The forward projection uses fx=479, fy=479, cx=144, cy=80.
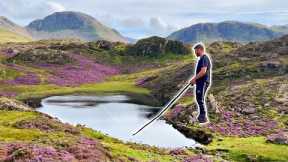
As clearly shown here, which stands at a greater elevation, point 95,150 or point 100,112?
point 95,150

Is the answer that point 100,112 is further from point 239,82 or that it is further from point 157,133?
point 239,82

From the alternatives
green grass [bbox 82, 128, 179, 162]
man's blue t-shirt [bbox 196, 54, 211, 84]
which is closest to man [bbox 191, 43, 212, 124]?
man's blue t-shirt [bbox 196, 54, 211, 84]

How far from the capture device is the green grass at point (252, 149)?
229 ft

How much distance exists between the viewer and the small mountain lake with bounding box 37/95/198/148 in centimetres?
8744

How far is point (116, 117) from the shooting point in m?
113

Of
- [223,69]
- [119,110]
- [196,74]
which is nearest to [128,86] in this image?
[223,69]

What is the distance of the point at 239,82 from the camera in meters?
152

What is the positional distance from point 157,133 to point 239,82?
6594 cm

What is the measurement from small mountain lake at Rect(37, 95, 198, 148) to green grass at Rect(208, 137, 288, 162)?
607cm

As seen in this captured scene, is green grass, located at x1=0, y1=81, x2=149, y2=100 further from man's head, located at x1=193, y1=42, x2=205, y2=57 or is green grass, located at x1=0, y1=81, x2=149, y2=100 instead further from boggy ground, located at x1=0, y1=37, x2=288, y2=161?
man's head, located at x1=193, y1=42, x2=205, y2=57

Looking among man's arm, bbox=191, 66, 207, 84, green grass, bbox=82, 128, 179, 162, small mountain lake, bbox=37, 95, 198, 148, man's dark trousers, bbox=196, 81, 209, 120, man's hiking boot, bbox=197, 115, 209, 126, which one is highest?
man's arm, bbox=191, 66, 207, 84

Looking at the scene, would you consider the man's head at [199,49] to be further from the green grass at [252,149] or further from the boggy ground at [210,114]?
the green grass at [252,149]

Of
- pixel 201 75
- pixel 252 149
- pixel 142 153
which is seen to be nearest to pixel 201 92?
pixel 201 75

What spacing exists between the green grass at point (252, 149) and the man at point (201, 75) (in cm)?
6056
